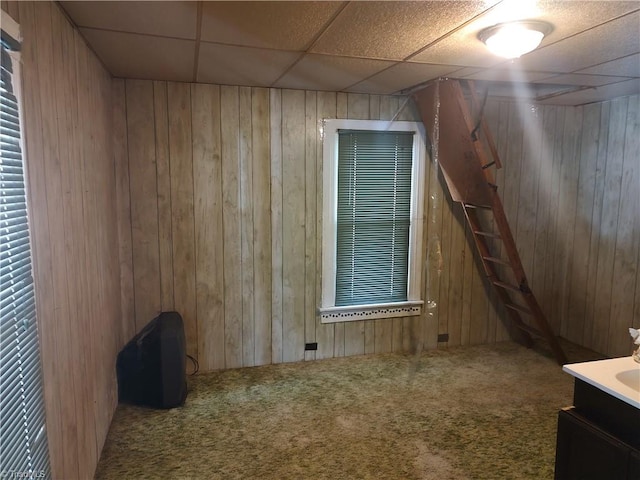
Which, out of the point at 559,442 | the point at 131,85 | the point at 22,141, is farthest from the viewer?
the point at 131,85

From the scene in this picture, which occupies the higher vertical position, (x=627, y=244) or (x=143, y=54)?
(x=143, y=54)

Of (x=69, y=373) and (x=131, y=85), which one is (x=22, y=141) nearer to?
(x=69, y=373)

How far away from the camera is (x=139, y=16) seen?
2.02 meters

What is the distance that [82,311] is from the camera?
7.16 ft

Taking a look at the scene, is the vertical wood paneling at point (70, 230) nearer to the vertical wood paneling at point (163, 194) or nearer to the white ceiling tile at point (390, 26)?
the vertical wood paneling at point (163, 194)

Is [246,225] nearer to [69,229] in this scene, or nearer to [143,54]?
[143,54]

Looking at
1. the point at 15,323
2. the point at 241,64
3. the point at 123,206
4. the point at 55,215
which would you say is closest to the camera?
the point at 15,323

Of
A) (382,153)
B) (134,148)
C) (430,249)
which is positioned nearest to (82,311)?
(134,148)

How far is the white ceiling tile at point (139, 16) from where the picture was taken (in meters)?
1.90

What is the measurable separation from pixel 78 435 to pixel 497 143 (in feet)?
12.7

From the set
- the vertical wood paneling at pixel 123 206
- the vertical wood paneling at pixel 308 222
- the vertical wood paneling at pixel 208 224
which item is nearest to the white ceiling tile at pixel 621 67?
the vertical wood paneling at pixel 308 222

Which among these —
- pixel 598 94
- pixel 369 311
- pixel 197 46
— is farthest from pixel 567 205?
pixel 197 46

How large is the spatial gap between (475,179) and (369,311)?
143cm

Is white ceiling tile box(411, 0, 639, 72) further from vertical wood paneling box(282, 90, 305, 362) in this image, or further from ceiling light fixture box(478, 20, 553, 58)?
vertical wood paneling box(282, 90, 305, 362)
